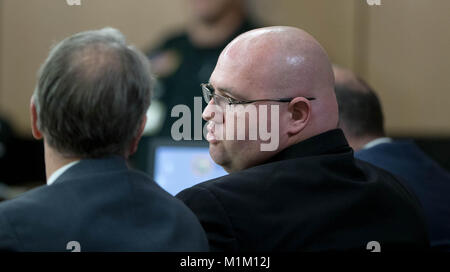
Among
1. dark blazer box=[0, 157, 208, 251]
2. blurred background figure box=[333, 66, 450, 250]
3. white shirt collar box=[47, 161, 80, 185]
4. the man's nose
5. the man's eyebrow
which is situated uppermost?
the man's eyebrow

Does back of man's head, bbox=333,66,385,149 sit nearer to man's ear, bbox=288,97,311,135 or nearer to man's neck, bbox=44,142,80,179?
man's ear, bbox=288,97,311,135

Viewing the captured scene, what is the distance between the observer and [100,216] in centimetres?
106

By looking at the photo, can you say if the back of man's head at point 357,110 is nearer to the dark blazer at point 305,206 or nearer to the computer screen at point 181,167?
the computer screen at point 181,167

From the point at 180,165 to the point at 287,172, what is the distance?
108 centimetres

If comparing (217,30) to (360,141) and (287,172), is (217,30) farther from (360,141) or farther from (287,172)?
(287,172)

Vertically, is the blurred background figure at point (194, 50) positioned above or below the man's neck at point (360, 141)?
above

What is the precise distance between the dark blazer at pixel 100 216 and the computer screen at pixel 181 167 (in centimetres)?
106

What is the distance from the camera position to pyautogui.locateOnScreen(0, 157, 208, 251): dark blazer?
3.32ft

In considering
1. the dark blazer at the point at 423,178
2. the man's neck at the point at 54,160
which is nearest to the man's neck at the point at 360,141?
the dark blazer at the point at 423,178

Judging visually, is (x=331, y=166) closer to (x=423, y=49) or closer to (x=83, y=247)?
(x=83, y=247)

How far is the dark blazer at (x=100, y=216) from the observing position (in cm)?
101

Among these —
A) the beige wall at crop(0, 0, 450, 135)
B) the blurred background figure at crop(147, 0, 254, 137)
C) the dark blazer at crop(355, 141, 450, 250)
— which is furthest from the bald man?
the beige wall at crop(0, 0, 450, 135)
